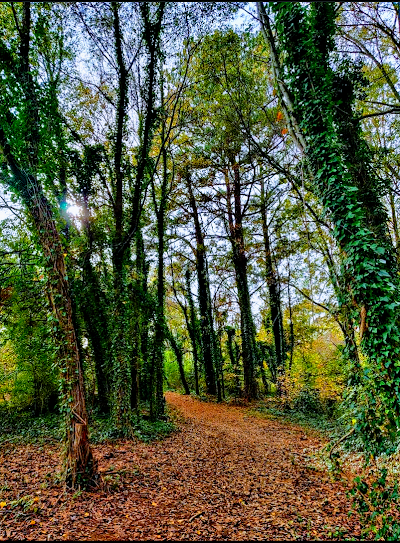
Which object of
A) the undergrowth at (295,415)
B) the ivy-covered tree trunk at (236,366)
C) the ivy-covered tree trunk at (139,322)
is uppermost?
the ivy-covered tree trunk at (139,322)

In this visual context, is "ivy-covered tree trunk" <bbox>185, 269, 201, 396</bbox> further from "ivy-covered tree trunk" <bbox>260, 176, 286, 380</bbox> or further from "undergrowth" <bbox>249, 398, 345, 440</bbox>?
"undergrowth" <bbox>249, 398, 345, 440</bbox>

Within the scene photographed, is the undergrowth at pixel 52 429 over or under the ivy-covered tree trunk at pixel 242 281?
under

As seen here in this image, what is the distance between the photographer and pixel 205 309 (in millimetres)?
15492

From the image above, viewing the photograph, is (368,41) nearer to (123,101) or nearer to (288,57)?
(288,57)

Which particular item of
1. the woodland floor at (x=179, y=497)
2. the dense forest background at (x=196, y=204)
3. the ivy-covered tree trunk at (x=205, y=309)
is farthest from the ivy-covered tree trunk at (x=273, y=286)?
the woodland floor at (x=179, y=497)

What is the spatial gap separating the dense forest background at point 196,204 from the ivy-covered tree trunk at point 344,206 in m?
0.02

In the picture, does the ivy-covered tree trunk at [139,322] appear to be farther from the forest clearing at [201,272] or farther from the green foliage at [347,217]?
the green foliage at [347,217]

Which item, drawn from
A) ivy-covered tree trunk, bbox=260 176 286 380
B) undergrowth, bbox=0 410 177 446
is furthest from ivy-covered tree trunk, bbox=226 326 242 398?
undergrowth, bbox=0 410 177 446

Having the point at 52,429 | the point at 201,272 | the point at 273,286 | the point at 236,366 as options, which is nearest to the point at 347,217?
the point at 52,429

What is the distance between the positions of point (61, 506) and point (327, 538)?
3.33m

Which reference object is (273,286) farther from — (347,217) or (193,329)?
(347,217)

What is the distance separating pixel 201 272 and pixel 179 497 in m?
11.7

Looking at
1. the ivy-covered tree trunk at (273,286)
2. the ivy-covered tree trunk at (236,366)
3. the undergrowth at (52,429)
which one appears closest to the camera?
the undergrowth at (52,429)

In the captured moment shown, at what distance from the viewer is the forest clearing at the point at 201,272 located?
3.63 meters
